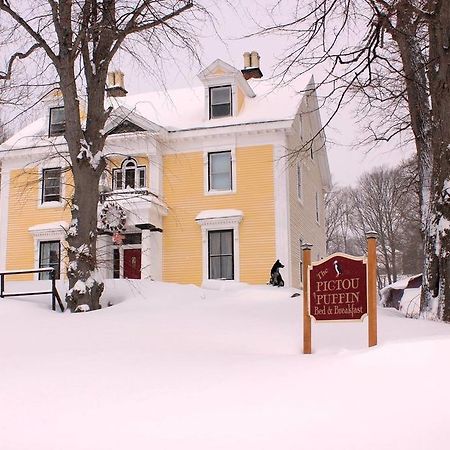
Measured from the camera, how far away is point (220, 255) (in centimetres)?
2256

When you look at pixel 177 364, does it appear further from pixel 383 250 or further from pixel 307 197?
pixel 383 250

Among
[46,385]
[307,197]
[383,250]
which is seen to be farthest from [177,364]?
[383,250]

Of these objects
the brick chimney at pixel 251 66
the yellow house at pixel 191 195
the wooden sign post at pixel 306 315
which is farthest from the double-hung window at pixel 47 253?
the wooden sign post at pixel 306 315

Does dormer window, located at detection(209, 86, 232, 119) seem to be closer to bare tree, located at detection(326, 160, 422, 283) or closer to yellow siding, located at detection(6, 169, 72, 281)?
yellow siding, located at detection(6, 169, 72, 281)

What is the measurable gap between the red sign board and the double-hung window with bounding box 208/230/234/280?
14583 millimetres

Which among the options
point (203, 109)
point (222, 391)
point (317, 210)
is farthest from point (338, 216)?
point (222, 391)

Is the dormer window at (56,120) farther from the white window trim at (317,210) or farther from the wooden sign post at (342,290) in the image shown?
the wooden sign post at (342,290)

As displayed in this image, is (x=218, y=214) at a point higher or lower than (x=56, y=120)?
lower

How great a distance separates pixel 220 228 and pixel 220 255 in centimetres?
100

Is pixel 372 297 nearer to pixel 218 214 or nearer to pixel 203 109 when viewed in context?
pixel 218 214

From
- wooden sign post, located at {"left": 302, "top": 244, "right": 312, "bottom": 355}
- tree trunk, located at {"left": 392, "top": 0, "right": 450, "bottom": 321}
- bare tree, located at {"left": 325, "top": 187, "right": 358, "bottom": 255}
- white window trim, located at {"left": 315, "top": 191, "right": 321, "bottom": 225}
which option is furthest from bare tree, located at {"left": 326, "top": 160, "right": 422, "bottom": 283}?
wooden sign post, located at {"left": 302, "top": 244, "right": 312, "bottom": 355}

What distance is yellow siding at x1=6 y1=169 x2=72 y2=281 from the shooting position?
24.4 metres

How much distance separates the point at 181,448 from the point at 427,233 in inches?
334

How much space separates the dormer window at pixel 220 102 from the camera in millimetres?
23656
